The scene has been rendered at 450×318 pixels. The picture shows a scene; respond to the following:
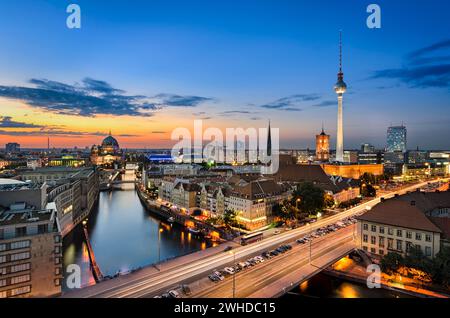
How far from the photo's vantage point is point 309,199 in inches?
890

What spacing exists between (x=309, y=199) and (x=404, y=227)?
8.94 meters

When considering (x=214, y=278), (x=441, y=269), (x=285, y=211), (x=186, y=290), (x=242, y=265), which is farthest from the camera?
(x=285, y=211)

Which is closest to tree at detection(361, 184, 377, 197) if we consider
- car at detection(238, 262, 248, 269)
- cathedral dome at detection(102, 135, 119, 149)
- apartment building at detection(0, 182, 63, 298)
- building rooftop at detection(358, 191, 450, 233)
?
building rooftop at detection(358, 191, 450, 233)

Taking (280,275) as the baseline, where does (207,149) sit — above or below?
above

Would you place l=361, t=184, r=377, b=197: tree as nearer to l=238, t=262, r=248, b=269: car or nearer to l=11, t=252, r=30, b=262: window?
l=238, t=262, r=248, b=269: car

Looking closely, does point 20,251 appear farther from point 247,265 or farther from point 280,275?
point 280,275

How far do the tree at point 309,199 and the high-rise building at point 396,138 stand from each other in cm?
11081

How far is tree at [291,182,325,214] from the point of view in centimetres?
2255

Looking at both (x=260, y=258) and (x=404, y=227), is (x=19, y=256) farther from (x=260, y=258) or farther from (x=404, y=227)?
(x=404, y=227)

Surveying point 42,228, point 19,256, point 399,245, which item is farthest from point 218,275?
point 399,245

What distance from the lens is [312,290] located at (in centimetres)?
1227
